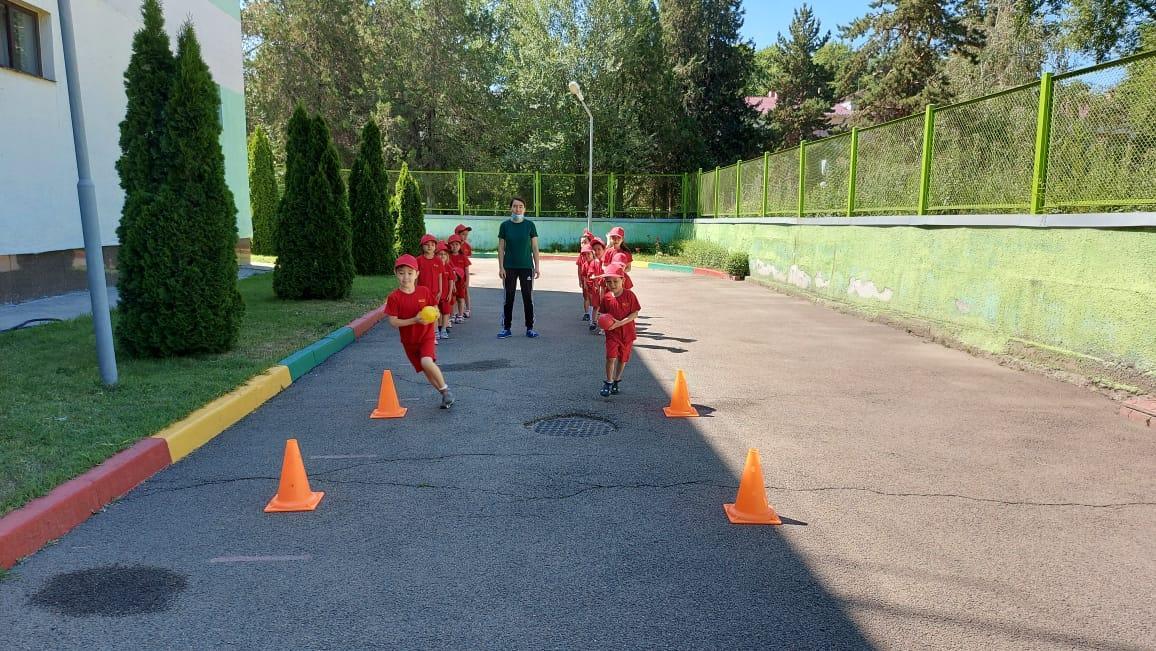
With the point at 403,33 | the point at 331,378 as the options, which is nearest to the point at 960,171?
the point at 331,378

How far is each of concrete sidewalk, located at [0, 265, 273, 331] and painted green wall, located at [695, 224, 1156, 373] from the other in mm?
9956

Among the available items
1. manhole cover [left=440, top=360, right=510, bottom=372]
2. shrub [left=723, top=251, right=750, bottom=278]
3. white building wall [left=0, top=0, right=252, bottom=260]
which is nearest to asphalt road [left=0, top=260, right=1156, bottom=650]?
manhole cover [left=440, top=360, right=510, bottom=372]

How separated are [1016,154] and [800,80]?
4028cm

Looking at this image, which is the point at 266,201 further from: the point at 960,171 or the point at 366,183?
the point at 960,171

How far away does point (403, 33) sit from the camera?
42531 mm

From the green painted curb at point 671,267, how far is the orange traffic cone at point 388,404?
17423 mm

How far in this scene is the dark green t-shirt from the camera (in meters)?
9.72

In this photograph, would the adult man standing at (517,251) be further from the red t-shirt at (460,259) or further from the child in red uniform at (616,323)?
the child in red uniform at (616,323)

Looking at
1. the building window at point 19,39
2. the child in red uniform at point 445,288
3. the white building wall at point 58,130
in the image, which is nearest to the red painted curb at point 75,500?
the child in red uniform at point 445,288

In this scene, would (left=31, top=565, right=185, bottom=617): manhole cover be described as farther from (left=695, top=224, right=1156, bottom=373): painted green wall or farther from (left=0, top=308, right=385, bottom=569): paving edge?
(left=695, top=224, right=1156, bottom=373): painted green wall

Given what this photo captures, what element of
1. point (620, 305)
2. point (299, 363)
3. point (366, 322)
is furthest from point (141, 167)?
point (620, 305)

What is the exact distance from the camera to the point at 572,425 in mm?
5789

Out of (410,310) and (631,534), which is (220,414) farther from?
(631,534)

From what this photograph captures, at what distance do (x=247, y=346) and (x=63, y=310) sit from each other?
14.4ft
